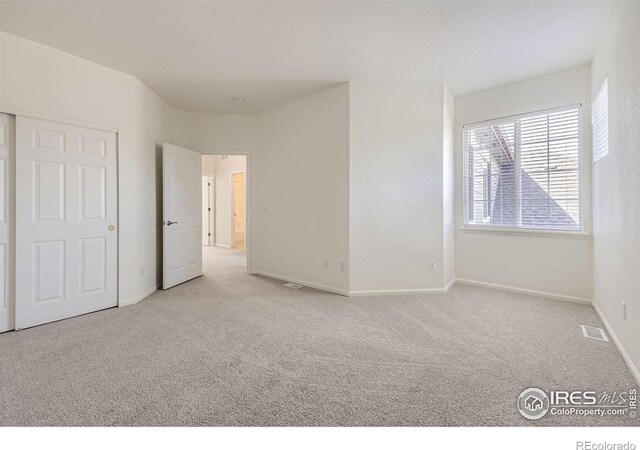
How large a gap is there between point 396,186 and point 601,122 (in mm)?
2053

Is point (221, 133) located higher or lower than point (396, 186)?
higher

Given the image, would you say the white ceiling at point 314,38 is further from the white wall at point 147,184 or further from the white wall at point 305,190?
the white wall at point 305,190

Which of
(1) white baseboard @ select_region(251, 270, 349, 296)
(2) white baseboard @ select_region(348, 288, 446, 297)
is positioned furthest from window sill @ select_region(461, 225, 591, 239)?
(1) white baseboard @ select_region(251, 270, 349, 296)

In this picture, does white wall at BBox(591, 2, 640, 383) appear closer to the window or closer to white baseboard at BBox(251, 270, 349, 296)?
the window

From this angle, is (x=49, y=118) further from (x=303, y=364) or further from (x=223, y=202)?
(x=223, y=202)

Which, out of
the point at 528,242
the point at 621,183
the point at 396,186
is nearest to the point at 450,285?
the point at 528,242

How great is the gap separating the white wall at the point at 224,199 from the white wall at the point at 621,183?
7.40 m

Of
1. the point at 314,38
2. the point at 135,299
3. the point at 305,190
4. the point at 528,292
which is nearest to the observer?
the point at 314,38

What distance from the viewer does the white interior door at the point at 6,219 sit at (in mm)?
2801

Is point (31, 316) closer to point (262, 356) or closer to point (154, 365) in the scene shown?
point (154, 365)

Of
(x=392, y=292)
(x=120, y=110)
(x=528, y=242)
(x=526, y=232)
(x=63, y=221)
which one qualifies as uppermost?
(x=120, y=110)

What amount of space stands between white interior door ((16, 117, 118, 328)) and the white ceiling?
88cm

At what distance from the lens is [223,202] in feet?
28.9

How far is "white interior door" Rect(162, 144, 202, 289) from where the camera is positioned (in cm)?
431
